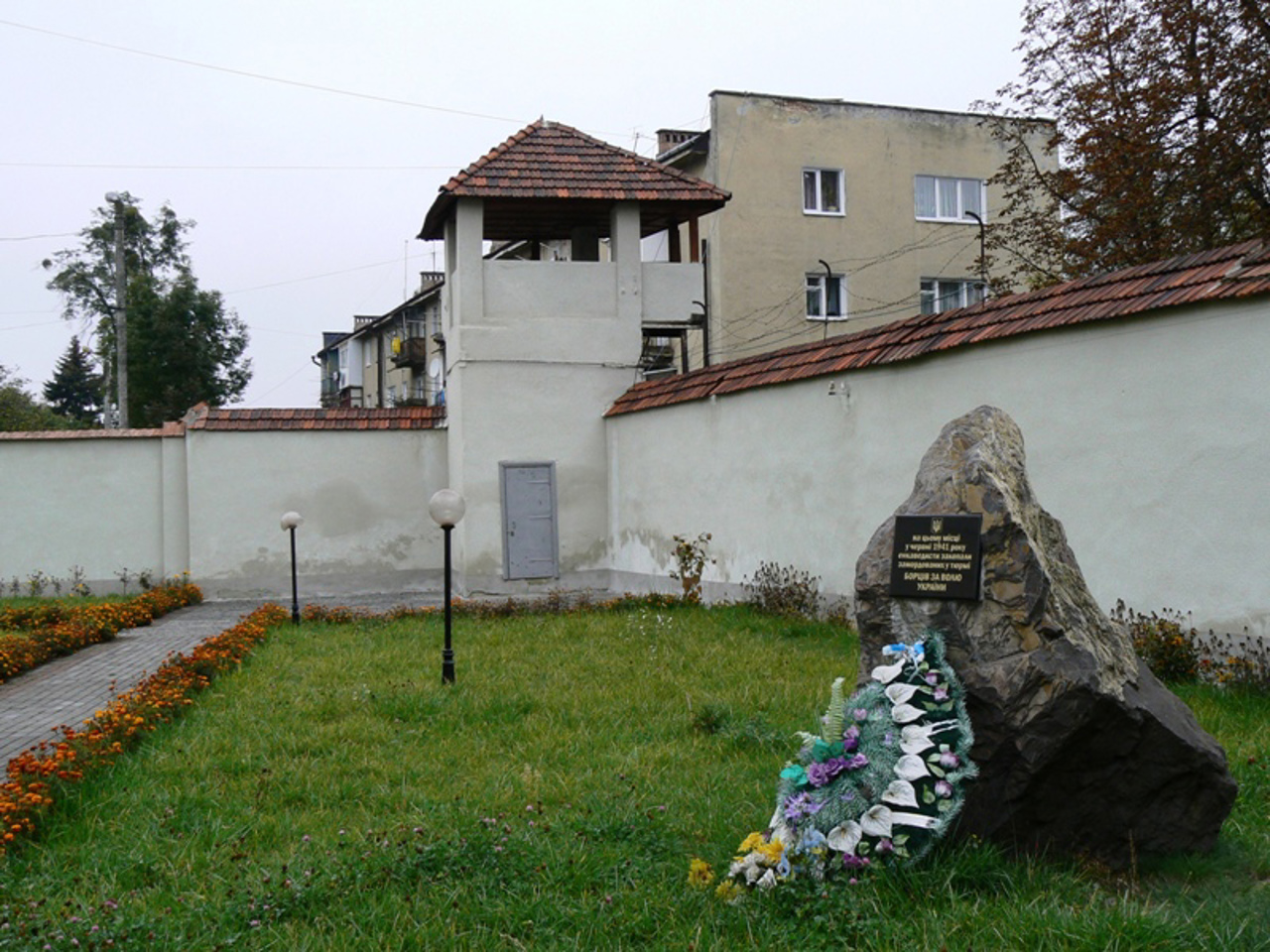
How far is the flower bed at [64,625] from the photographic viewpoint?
1216 centimetres

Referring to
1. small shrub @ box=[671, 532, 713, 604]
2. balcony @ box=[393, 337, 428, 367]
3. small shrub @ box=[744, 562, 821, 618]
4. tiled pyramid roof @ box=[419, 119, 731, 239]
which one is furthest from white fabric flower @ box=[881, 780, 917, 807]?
balcony @ box=[393, 337, 428, 367]

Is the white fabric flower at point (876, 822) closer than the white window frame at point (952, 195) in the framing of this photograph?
Yes

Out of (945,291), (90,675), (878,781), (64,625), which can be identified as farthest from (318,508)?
(945,291)

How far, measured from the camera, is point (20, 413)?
5038 centimetres

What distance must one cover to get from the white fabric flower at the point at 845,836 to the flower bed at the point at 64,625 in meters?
9.61

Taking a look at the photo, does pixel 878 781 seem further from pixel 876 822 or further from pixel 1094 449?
pixel 1094 449

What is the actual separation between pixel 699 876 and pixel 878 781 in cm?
79

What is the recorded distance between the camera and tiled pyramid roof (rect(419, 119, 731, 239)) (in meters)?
18.5

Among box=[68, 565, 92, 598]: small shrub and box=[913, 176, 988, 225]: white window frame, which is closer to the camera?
box=[68, 565, 92, 598]: small shrub

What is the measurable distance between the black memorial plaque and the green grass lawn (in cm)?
103

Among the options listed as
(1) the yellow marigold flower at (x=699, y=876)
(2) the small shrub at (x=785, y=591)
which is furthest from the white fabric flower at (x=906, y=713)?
(2) the small shrub at (x=785, y=591)

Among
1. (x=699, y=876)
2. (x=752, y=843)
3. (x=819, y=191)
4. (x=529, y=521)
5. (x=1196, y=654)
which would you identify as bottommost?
(x=699, y=876)

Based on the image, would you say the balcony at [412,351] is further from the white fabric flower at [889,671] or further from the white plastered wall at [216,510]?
the white fabric flower at [889,671]

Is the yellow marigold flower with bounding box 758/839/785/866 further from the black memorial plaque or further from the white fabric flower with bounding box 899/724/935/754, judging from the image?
the black memorial plaque
